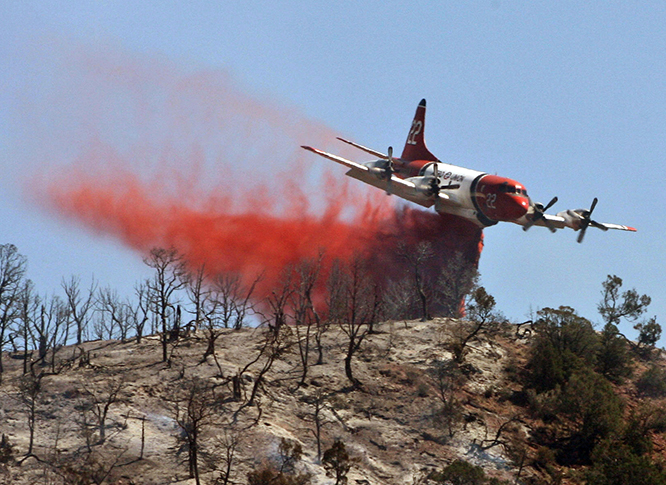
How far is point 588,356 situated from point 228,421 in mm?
26990

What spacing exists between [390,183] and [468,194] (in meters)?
6.23

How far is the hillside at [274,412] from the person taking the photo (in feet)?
136

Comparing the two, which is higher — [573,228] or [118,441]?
[573,228]

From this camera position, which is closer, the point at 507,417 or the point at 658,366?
the point at 507,417

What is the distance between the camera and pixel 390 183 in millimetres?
67312

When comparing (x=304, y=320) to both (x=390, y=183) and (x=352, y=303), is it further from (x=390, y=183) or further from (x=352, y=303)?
(x=390, y=183)

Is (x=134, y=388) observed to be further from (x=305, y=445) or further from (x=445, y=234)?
(x=445, y=234)

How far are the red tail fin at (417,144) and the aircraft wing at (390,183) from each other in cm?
902

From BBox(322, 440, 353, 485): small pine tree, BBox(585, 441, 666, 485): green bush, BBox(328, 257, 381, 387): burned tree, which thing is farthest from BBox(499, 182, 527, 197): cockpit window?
BBox(322, 440, 353, 485): small pine tree

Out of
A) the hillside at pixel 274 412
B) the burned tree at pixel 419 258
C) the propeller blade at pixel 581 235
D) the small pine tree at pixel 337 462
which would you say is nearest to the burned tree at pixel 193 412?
the hillside at pixel 274 412

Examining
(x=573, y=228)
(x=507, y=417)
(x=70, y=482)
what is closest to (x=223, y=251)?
(x=573, y=228)

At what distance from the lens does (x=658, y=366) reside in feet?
212

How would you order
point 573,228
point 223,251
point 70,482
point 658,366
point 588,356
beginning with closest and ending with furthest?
point 70,482
point 588,356
point 658,366
point 573,228
point 223,251

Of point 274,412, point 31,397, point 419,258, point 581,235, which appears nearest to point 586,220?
point 581,235
